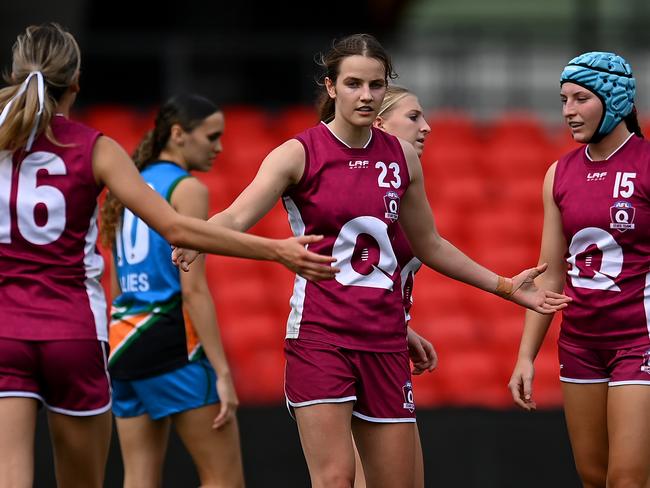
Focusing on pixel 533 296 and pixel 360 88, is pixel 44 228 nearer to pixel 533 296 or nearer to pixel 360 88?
pixel 360 88

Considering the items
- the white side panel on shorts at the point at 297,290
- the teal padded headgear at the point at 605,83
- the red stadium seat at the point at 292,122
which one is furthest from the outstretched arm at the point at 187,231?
the red stadium seat at the point at 292,122

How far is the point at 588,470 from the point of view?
5.29 metres

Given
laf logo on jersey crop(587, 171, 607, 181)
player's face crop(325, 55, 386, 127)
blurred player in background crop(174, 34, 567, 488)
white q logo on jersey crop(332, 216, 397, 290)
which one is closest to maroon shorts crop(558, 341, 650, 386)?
laf logo on jersey crop(587, 171, 607, 181)

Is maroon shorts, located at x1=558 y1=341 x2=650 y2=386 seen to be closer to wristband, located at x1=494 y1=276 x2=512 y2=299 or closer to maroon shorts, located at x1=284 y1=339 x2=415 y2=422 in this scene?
wristband, located at x1=494 y1=276 x2=512 y2=299

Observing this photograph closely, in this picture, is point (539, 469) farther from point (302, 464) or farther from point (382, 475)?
point (382, 475)

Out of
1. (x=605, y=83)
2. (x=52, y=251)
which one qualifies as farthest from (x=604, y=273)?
(x=52, y=251)

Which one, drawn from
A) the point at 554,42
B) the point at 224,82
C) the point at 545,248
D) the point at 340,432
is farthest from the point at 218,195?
the point at 340,432

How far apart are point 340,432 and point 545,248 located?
4.70 feet

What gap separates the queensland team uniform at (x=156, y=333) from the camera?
18.5 feet

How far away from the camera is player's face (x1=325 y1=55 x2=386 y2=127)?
4.66 m

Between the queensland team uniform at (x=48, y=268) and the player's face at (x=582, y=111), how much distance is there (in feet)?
6.78

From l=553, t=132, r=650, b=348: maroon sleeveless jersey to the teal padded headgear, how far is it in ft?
0.46

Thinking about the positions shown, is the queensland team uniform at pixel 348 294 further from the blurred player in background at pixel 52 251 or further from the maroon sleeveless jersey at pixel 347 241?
the blurred player in background at pixel 52 251

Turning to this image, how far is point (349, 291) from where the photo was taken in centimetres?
464
